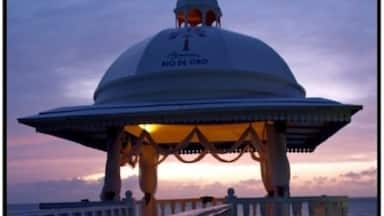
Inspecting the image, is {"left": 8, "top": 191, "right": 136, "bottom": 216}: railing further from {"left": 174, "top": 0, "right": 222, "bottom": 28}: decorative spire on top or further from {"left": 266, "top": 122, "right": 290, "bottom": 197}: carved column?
{"left": 174, "top": 0, "right": 222, "bottom": 28}: decorative spire on top

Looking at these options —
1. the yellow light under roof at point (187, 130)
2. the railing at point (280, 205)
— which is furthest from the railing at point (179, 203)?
the railing at point (280, 205)

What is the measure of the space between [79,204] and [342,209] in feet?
24.4

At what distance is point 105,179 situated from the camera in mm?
18562

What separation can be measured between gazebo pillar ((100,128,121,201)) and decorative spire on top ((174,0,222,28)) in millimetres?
5733

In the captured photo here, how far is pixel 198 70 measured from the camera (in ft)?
62.8

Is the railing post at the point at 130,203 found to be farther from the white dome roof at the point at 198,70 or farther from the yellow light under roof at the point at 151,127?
the yellow light under roof at the point at 151,127

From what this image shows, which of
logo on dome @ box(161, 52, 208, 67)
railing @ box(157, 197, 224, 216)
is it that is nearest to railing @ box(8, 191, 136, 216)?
logo on dome @ box(161, 52, 208, 67)

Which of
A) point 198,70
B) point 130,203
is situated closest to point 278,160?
point 198,70

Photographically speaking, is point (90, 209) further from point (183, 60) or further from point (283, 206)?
point (183, 60)

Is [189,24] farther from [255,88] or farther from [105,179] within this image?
[105,179]

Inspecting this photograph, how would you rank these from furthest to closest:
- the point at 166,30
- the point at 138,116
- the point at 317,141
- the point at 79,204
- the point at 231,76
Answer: the point at 317,141, the point at 166,30, the point at 231,76, the point at 138,116, the point at 79,204

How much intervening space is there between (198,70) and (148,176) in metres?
5.98

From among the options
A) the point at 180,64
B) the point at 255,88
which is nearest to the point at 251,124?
the point at 255,88

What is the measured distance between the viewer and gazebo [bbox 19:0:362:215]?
57.2ft
